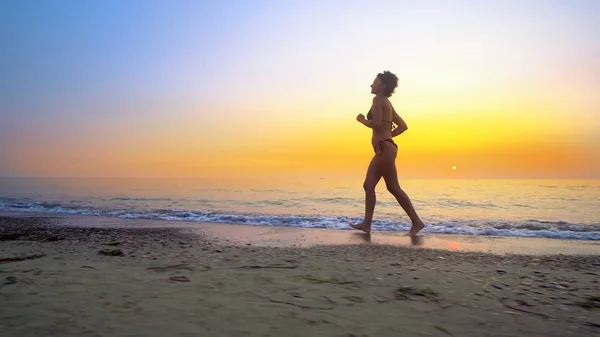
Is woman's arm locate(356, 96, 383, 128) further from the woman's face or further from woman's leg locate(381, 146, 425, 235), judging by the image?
woman's leg locate(381, 146, 425, 235)


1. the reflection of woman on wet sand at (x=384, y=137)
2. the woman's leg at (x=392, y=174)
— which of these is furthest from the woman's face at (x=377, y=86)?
the woman's leg at (x=392, y=174)

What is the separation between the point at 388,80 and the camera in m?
6.62

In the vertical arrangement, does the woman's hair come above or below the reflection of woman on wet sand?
above

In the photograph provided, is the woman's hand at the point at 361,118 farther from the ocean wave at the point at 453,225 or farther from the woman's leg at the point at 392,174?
the ocean wave at the point at 453,225

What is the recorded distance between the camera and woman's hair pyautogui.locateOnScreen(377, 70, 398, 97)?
6.61 metres

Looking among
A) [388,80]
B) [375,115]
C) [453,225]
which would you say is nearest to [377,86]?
[388,80]

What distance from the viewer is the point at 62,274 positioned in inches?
110

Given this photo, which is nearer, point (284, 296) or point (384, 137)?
point (284, 296)

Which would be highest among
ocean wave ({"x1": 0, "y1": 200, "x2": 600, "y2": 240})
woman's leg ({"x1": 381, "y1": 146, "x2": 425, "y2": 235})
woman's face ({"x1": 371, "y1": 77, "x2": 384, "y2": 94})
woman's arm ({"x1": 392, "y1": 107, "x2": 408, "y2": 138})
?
woman's face ({"x1": 371, "y1": 77, "x2": 384, "y2": 94})

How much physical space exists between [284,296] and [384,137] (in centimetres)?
468

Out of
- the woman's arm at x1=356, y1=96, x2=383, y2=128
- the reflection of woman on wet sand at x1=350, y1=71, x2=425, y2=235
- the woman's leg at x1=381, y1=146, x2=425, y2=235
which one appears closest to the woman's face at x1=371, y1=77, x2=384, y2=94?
the reflection of woman on wet sand at x1=350, y1=71, x2=425, y2=235

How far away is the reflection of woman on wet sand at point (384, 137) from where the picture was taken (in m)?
6.52

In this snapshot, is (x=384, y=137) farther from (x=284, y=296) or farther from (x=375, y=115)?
(x=284, y=296)

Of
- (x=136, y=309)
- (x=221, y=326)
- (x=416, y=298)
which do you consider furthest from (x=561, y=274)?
(x=136, y=309)
